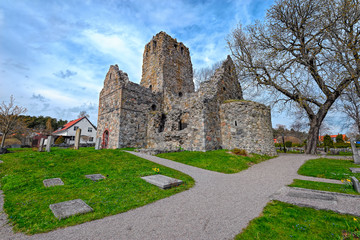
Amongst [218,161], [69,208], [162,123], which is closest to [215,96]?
[162,123]

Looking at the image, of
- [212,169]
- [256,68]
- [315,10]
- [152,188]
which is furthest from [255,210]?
[315,10]

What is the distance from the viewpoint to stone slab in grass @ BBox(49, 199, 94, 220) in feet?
12.2

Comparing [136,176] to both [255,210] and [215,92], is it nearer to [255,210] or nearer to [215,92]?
[255,210]

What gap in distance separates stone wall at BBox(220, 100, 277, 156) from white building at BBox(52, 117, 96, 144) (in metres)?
34.0

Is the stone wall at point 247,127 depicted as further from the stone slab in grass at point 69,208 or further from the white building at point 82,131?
the white building at point 82,131

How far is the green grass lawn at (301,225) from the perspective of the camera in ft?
10.1

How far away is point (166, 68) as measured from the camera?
23.5 m

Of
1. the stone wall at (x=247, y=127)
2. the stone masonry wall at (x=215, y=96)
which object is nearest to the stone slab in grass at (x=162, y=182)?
the stone masonry wall at (x=215, y=96)

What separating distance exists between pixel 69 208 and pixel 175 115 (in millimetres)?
14343

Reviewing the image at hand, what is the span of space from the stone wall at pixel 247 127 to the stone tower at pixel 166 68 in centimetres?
820

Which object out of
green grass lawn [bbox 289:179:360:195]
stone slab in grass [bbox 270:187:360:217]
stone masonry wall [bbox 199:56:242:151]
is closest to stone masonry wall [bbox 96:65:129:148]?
stone masonry wall [bbox 199:56:242:151]

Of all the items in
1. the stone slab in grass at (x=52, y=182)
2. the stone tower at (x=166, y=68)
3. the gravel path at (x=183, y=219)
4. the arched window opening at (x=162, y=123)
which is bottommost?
the gravel path at (x=183, y=219)

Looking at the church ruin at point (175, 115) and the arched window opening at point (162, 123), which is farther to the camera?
the arched window opening at point (162, 123)

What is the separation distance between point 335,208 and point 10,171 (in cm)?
1195
